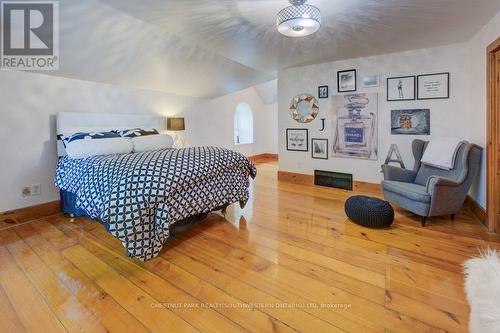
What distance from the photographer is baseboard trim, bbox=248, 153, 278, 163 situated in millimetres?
7762

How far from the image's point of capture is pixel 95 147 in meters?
2.89

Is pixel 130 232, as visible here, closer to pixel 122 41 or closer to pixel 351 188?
pixel 122 41

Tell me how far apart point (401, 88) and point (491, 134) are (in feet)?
4.87

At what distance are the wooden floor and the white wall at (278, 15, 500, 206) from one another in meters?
1.32

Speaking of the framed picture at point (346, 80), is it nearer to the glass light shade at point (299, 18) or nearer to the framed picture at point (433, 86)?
the framed picture at point (433, 86)

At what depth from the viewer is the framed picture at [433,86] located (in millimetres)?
3423

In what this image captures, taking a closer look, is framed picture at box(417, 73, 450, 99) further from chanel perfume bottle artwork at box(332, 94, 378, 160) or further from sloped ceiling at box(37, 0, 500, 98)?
chanel perfume bottle artwork at box(332, 94, 378, 160)

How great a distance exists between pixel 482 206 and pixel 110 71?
4953 millimetres

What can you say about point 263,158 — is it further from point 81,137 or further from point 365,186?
point 81,137

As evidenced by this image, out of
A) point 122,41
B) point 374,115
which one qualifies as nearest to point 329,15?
point 374,115

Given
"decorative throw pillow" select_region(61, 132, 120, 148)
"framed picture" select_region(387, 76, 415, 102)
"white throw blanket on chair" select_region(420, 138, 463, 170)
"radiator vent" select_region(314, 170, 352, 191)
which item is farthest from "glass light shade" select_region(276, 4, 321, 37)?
"radiator vent" select_region(314, 170, 352, 191)

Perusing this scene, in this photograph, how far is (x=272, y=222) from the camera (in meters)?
2.89

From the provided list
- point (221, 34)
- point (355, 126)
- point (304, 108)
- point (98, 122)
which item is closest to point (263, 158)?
point (304, 108)

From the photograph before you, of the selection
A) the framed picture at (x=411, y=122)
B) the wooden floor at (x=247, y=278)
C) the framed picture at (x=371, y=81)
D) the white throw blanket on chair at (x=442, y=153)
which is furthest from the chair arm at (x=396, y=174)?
the framed picture at (x=371, y=81)
